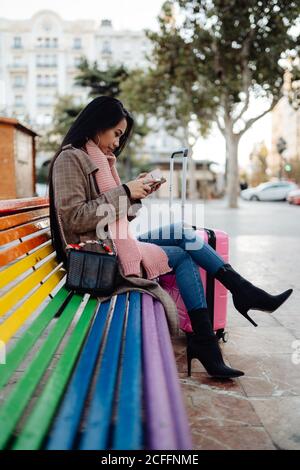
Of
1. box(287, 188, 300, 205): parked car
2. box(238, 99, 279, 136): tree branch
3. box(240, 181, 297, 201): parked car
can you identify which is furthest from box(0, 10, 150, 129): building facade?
box(238, 99, 279, 136): tree branch

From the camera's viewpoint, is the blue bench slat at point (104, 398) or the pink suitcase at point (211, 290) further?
the pink suitcase at point (211, 290)

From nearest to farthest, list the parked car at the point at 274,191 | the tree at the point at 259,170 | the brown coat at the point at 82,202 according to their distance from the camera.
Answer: the brown coat at the point at 82,202 → the parked car at the point at 274,191 → the tree at the point at 259,170

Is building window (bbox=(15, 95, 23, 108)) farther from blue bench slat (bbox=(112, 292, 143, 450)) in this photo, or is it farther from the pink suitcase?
blue bench slat (bbox=(112, 292, 143, 450))

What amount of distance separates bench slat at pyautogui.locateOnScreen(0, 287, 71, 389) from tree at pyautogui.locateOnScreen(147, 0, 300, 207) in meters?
18.3

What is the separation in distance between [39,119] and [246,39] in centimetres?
5091

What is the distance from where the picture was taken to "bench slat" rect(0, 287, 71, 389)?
5.64 feet

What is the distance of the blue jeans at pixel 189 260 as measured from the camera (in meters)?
2.92

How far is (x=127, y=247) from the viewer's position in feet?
9.55

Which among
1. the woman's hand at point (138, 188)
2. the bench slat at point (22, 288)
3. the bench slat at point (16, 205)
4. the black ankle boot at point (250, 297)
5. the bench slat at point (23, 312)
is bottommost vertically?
the black ankle boot at point (250, 297)

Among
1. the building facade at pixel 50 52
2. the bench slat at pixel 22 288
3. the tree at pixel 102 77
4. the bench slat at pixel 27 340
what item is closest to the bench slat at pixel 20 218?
the bench slat at pixel 22 288

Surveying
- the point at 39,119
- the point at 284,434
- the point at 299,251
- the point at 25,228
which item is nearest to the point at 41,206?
the point at 25,228

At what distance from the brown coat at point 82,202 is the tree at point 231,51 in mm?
17735

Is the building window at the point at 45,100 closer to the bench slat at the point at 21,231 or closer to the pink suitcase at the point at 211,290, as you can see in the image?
the bench slat at the point at 21,231

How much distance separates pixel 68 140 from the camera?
298 cm
